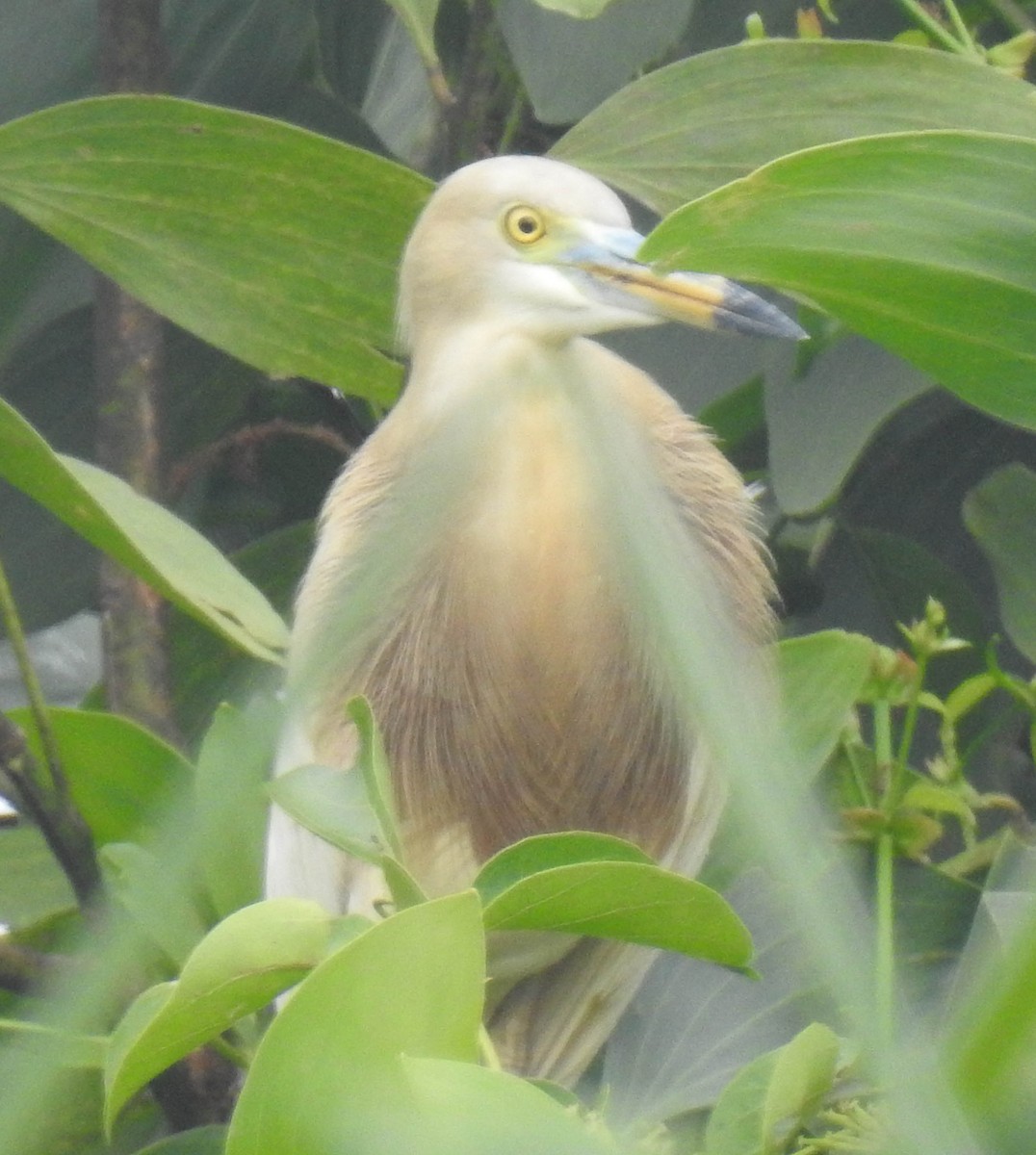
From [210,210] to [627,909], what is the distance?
59cm

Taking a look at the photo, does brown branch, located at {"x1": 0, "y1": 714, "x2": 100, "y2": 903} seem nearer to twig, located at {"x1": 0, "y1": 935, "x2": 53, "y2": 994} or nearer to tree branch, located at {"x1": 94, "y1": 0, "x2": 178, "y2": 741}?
twig, located at {"x1": 0, "y1": 935, "x2": 53, "y2": 994}

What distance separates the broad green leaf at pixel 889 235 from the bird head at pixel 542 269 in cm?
60

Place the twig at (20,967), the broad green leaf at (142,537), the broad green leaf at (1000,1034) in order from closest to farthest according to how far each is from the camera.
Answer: the broad green leaf at (1000,1034)
the broad green leaf at (142,537)
the twig at (20,967)

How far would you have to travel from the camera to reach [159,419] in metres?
1.33

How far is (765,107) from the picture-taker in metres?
0.96

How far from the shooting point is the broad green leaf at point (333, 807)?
54 cm

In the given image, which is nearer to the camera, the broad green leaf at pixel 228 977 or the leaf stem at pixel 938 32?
the broad green leaf at pixel 228 977

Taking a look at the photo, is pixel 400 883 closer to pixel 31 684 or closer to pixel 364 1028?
pixel 364 1028

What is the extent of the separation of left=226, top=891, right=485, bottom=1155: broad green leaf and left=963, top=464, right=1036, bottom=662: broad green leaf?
816 millimetres

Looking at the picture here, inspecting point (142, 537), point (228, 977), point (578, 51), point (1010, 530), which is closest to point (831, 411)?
point (1010, 530)

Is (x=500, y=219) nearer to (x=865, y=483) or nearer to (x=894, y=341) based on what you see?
(x=865, y=483)

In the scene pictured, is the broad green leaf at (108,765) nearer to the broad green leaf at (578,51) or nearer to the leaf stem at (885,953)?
the leaf stem at (885,953)

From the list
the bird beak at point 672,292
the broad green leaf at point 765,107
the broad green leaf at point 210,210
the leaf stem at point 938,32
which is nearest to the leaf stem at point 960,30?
the leaf stem at point 938,32

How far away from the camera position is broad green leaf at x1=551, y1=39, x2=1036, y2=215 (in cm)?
91
